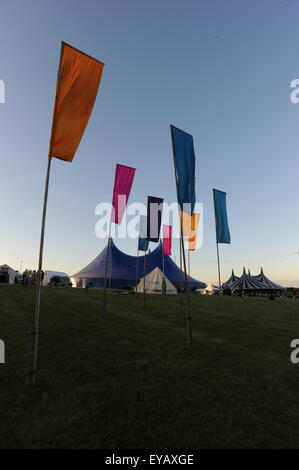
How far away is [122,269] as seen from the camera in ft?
143

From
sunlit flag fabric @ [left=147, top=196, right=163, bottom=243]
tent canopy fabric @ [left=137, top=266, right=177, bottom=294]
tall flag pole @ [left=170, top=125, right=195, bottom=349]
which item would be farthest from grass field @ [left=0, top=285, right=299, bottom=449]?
tent canopy fabric @ [left=137, top=266, right=177, bottom=294]

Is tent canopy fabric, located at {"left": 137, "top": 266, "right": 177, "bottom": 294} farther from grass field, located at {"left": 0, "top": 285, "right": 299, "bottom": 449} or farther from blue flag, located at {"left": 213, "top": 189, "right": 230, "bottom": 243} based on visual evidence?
grass field, located at {"left": 0, "top": 285, "right": 299, "bottom": 449}

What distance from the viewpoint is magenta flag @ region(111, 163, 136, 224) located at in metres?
11.1

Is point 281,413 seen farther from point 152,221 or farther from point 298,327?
point 152,221

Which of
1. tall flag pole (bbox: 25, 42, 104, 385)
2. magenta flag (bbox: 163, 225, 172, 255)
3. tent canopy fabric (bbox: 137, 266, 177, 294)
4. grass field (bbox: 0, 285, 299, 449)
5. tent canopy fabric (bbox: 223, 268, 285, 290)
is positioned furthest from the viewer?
tent canopy fabric (bbox: 223, 268, 285, 290)

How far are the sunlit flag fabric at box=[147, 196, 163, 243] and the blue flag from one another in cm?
325

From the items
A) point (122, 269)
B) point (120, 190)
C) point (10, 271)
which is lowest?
point (10, 271)

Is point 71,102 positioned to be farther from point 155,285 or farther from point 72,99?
point 155,285

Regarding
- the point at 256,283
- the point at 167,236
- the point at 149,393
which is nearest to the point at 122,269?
the point at 256,283

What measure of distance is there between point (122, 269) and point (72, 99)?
3885 centimetres

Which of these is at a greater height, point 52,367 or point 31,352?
point 31,352

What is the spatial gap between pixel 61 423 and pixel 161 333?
5414mm
